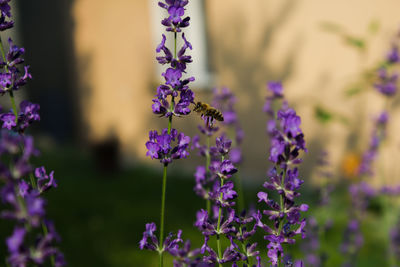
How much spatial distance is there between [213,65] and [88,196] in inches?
135

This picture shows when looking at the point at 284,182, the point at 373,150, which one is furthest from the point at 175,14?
the point at 373,150

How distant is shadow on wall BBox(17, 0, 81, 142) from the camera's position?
11961 mm

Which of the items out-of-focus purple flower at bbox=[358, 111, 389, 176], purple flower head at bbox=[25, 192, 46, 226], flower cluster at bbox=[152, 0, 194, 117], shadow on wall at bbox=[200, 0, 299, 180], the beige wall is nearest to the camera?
purple flower head at bbox=[25, 192, 46, 226]

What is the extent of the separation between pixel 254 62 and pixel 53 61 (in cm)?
615

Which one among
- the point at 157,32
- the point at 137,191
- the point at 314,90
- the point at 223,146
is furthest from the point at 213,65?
the point at 223,146

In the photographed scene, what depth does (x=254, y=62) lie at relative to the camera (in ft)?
27.7

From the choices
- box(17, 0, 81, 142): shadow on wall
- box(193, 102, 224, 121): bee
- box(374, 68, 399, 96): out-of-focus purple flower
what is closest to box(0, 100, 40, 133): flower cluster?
box(193, 102, 224, 121): bee

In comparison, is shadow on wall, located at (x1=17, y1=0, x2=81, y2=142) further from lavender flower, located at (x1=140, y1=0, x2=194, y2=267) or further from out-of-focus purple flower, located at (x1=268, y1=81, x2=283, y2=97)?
lavender flower, located at (x1=140, y1=0, x2=194, y2=267)

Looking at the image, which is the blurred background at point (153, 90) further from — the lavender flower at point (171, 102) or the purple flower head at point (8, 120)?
the purple flower head at point (8, 120)

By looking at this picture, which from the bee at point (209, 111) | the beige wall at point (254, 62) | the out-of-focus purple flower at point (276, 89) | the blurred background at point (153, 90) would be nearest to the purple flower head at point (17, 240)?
the bee at point (209, 111)

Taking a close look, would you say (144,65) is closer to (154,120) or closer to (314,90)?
(154,120)

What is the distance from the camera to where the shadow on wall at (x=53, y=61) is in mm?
11961

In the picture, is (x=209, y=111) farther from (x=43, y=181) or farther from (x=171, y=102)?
(x=43, y=181)

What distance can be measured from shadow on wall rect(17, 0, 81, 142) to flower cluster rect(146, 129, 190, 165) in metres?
10.8
